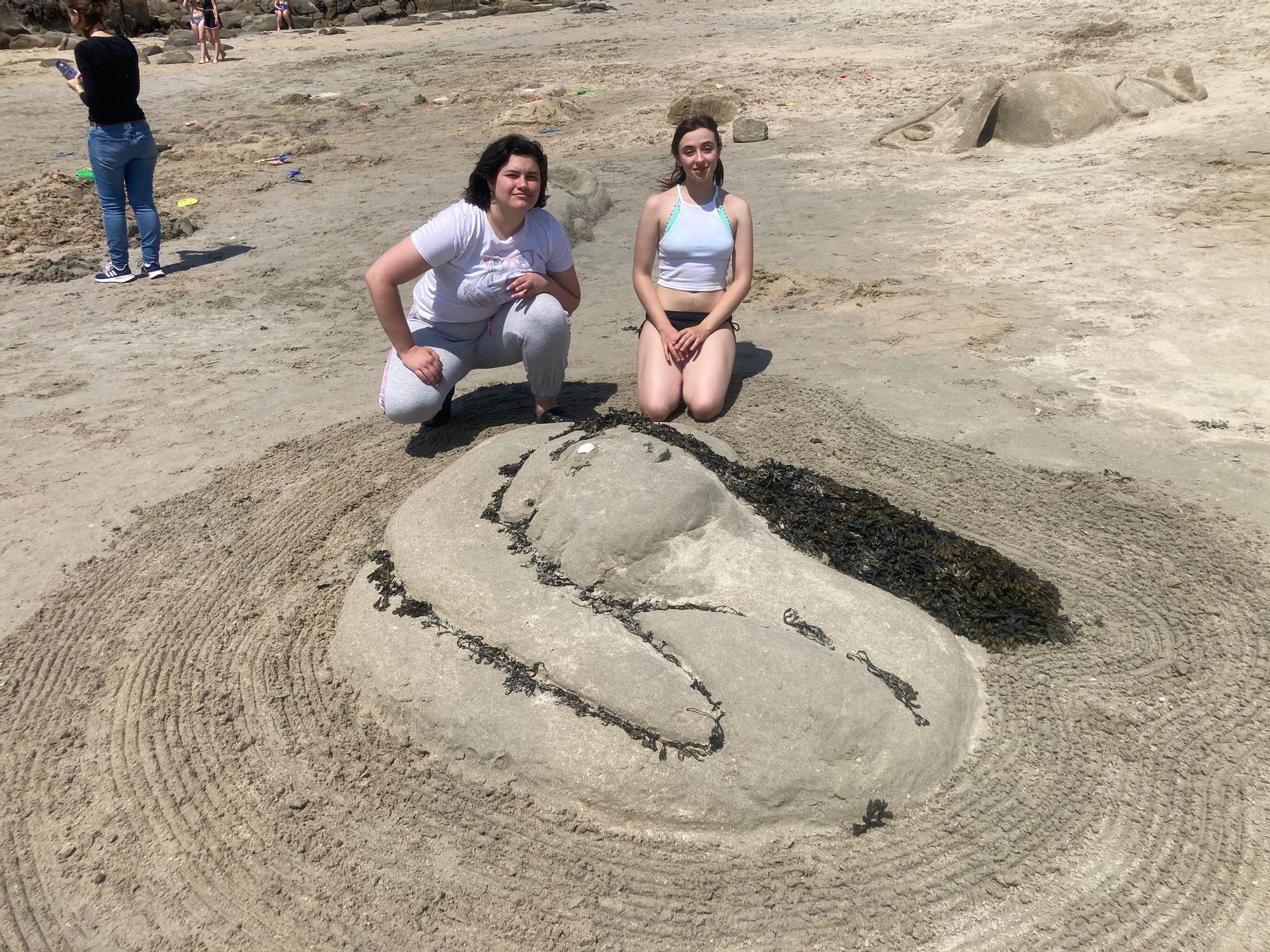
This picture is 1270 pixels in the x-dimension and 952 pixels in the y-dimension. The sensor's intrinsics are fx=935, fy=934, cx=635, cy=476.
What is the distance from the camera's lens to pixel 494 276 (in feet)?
14.0

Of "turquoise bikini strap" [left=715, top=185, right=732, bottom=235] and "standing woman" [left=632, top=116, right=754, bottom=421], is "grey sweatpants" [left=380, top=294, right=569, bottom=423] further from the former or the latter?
"turquoise bikini strap" [left=715, top=185, right=732, bottom=235]

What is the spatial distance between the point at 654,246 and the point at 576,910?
11.4 ft

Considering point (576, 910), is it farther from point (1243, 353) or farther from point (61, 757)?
point (1243, 353)

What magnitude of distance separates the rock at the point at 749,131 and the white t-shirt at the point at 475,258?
6793mm

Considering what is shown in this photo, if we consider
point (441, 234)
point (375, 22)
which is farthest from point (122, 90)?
point (375, 22)

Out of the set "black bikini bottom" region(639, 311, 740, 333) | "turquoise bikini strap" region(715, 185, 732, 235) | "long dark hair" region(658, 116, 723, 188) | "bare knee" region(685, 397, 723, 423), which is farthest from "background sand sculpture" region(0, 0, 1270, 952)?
"long dark hair" region(658, 116, 723, 188)

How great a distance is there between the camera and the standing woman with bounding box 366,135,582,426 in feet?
13.2

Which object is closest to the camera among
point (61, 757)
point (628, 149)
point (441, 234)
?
point (61, 757)

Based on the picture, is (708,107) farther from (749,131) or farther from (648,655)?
(648,655)

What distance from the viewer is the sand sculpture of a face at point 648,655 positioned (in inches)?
102

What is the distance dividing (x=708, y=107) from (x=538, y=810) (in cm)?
1083

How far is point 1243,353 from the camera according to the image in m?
4.93

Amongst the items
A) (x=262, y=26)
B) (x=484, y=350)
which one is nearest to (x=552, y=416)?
(x=484, y=350)

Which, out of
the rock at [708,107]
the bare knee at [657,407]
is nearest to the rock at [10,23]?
the rock at [708,107]
